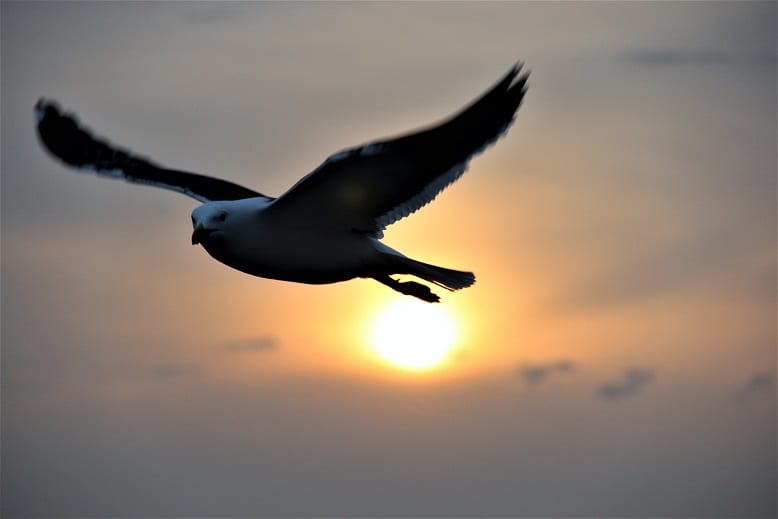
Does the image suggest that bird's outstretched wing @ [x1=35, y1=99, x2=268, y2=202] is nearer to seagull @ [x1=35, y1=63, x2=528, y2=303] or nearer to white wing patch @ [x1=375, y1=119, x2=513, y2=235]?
seagull @ [x1=35, y1=63, x2=528, y2=303]

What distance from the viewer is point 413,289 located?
13727 millimetres

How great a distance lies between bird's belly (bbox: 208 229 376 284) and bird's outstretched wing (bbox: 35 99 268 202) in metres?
2.22

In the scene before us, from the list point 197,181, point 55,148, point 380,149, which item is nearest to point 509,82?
point 380,149

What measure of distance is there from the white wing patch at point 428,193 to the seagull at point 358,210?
0.04 feet

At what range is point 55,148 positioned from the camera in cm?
1552

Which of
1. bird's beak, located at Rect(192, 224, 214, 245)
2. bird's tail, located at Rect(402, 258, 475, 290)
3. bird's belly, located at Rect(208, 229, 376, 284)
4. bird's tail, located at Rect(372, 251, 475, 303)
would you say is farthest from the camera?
bird's tail, located at Rect(402, 258, 475, 290)

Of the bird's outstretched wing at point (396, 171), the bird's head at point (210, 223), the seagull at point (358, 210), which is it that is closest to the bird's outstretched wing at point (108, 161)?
the seagull at point (358, 210)

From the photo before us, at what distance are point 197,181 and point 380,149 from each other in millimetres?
5168

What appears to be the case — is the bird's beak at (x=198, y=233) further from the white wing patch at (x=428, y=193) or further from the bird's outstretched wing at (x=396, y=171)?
the white wing patch at (x=428, y=193)

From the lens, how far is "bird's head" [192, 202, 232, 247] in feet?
39.2

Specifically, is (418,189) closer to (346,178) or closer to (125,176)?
(346,178)

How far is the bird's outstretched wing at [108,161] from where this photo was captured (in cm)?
1452

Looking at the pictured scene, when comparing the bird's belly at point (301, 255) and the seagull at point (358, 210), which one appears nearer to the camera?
the seagull at point (358, 210)

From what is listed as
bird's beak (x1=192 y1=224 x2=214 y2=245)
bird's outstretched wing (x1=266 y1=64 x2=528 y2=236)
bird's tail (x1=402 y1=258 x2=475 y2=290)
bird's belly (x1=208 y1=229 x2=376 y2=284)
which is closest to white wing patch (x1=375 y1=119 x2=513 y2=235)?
bird's outstretched wing (x1=266 y1=64 x2=528 y2=236)
